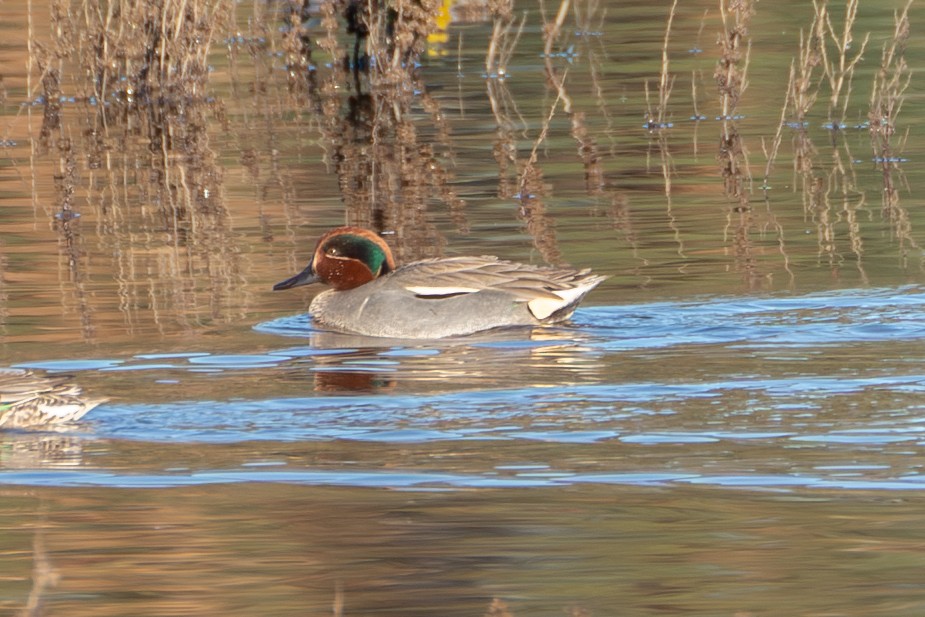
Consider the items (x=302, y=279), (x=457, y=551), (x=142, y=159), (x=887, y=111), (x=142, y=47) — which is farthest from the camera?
(x=142, y=47)

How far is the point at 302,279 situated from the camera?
1107 centimetres

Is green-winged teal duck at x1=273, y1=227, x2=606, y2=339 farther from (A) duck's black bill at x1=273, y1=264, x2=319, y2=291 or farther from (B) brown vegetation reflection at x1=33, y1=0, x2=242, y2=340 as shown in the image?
(B) brown vegetation reflection at x1=33, y1=0, x2=242, y2=340

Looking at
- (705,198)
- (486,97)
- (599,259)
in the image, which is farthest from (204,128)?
(599,259)

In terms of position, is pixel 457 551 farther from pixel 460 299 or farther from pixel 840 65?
pixel 840 65

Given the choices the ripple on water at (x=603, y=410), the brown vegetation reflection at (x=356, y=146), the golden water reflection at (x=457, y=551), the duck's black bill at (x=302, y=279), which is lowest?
the brown vegetation reflection at (x=356, y=146)

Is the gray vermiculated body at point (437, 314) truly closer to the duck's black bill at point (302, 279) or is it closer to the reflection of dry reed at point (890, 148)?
the duck's black bill at point (302, 279)

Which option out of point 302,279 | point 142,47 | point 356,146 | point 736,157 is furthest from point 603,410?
point 142,47

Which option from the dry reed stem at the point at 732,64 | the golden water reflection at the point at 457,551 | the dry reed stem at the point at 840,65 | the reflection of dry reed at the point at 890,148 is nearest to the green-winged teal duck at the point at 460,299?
the reflection of dry reed at the point at 890,148

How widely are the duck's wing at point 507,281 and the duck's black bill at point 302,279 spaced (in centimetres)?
83

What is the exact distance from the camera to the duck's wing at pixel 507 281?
10.1 metres

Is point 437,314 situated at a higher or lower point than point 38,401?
lower

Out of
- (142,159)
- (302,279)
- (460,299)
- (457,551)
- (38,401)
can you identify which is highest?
A: (457,551)

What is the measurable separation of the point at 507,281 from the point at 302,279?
1437 mm

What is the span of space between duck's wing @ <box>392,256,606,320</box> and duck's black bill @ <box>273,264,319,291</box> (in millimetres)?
831
